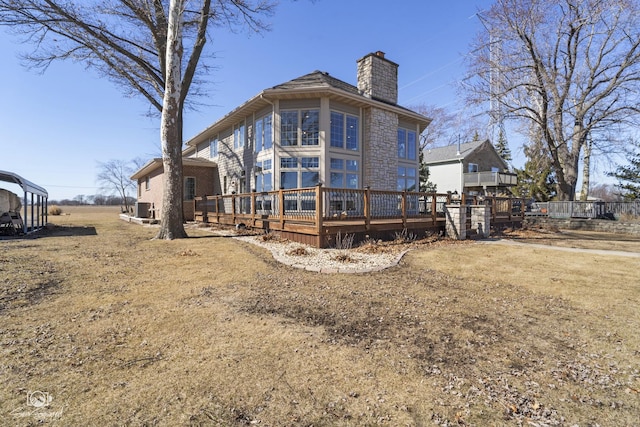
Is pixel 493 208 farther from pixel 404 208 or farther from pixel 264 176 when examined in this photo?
pixel 264 176

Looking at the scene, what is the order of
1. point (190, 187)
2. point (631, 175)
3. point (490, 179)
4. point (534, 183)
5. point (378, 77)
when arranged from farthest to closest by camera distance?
point (534, 183)
point (490, 179)
point (631, 175)
point (190, 187)
point (378, 77)

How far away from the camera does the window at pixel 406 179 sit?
595 inches

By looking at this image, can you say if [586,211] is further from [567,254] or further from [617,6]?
[567,254]

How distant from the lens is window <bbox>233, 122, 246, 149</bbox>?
15.1m

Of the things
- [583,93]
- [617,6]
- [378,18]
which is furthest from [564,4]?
[378,18]

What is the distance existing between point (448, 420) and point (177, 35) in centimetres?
1136

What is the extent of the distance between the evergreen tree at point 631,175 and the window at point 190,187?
31.0m

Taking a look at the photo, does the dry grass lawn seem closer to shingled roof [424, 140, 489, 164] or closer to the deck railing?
the deck railing

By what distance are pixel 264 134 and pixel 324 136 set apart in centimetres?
306

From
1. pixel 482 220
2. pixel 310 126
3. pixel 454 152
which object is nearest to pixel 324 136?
pixel 310 126

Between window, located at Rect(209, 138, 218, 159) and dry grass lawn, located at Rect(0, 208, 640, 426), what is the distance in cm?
1391

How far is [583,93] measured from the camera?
667 inches

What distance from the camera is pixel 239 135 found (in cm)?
1550

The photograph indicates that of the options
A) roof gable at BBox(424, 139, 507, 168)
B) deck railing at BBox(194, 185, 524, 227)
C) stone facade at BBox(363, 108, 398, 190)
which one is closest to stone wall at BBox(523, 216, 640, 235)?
deck railing at BBox(194, 185, 524, 227)
